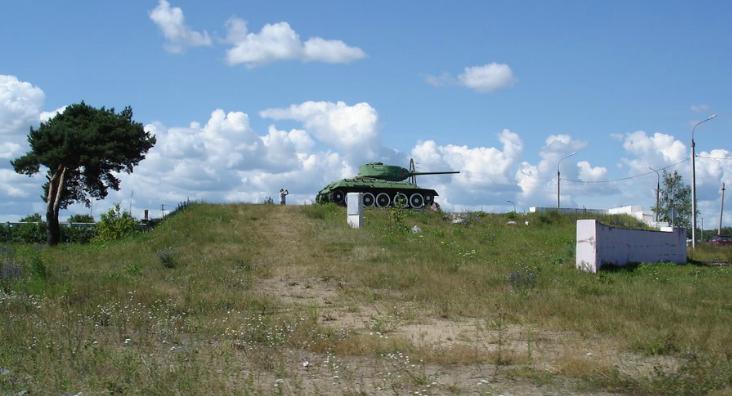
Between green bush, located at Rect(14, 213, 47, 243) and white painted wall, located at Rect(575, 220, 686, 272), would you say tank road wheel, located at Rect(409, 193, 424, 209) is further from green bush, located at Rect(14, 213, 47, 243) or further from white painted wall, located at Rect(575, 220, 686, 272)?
green bush, located at Rect(14, 213, 47, 243)

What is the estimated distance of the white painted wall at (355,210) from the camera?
25.2 metres

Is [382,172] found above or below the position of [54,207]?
above

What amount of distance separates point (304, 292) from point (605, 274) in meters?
7.87

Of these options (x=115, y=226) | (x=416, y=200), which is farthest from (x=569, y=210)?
(x=115, y=226)

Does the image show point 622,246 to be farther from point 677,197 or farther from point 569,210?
point 677,197

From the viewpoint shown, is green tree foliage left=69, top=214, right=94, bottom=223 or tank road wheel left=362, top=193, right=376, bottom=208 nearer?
tank road wheel left=362, top=193, right=376, bottom=208

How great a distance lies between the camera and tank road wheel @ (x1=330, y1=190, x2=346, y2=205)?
3300cm

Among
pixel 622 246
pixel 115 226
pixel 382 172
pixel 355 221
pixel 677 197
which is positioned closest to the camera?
pixel 622 246

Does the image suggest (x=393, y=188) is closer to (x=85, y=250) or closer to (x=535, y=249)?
(x=535, y=249)

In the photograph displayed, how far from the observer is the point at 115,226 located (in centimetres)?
2988

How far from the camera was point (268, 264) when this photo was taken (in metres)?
19.0

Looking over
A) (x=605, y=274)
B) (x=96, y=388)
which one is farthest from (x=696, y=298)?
(x=96, y=388)

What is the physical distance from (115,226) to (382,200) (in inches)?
450

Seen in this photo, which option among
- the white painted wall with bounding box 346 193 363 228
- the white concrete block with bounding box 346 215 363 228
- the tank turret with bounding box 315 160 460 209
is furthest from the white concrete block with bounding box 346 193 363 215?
the tank turret with bounding box 315 160 460 209
